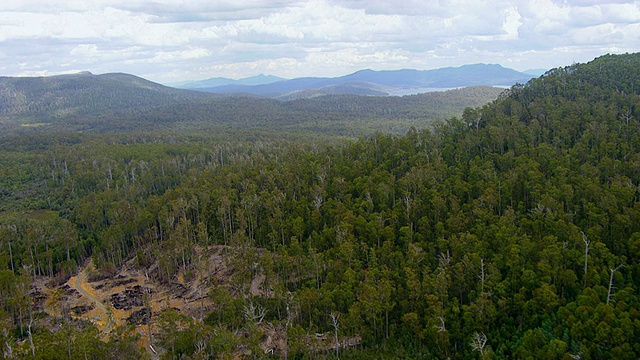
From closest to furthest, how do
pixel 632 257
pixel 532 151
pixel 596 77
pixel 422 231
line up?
pixel 632 257
pixel 422 231
pixel 532 151
pixel 596 77

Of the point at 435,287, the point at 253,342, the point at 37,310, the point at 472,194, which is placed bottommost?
the point at 37,310

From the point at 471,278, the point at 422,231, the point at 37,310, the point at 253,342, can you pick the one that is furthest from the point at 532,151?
the point at 37,310

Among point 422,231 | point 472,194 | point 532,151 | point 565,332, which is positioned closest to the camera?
point 565,332

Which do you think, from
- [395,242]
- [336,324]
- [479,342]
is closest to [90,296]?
[336,324]

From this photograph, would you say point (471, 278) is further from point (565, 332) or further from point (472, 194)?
point (472, 194)

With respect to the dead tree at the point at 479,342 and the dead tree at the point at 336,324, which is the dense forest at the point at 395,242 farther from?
the dead tree at the point at 336,324

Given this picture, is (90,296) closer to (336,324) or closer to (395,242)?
(336,324)

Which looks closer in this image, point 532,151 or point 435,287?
point 435,287

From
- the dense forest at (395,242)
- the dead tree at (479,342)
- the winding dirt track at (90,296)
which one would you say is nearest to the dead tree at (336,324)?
the dense forest at (395,242)
